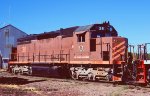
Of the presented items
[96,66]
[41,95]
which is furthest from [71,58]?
[41,95]

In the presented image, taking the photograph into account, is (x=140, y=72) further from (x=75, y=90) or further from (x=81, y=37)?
(x=81, y=37)

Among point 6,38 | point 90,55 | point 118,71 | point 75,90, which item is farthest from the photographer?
point 6,38

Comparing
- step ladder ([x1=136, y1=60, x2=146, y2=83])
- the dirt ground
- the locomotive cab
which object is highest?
the locomotive cab

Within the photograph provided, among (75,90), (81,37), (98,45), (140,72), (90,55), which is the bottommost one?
(75,90)

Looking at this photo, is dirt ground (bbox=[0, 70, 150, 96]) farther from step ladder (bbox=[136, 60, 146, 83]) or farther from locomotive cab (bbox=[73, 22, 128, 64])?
locomotive cab (bbox=[73, 22, 128, 64])

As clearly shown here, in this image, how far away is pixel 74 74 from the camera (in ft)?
72.5

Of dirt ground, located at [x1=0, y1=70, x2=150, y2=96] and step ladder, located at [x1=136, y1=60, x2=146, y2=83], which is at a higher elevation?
step ladder, located at [x1=136, y1=60, x2=146, y2=83]

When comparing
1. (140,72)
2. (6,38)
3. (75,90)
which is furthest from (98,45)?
(6,38)

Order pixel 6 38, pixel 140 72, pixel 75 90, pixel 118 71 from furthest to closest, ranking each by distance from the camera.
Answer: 1. pixel 6 38
2. pixel 118 71
3. pixel 140 72
4. pixel 75 90

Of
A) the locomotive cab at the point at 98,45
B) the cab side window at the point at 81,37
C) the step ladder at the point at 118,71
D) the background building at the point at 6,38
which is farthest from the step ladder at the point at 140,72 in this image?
the background building at the point at 6,38

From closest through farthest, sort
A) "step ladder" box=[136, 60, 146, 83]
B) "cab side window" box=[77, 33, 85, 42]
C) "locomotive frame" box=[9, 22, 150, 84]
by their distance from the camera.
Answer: "step ladder" box=[136, 60, 146, 83] → "locomotive frame" box=[9, 22, 150, 84] → "cab side window" box=[77, 33, 85, 42]

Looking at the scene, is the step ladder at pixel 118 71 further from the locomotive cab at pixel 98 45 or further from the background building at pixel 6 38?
the background building at pixel 6 38

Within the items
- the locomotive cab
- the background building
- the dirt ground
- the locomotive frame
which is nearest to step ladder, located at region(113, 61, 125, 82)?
the locomotive frame

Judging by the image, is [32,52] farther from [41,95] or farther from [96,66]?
[41,95]
